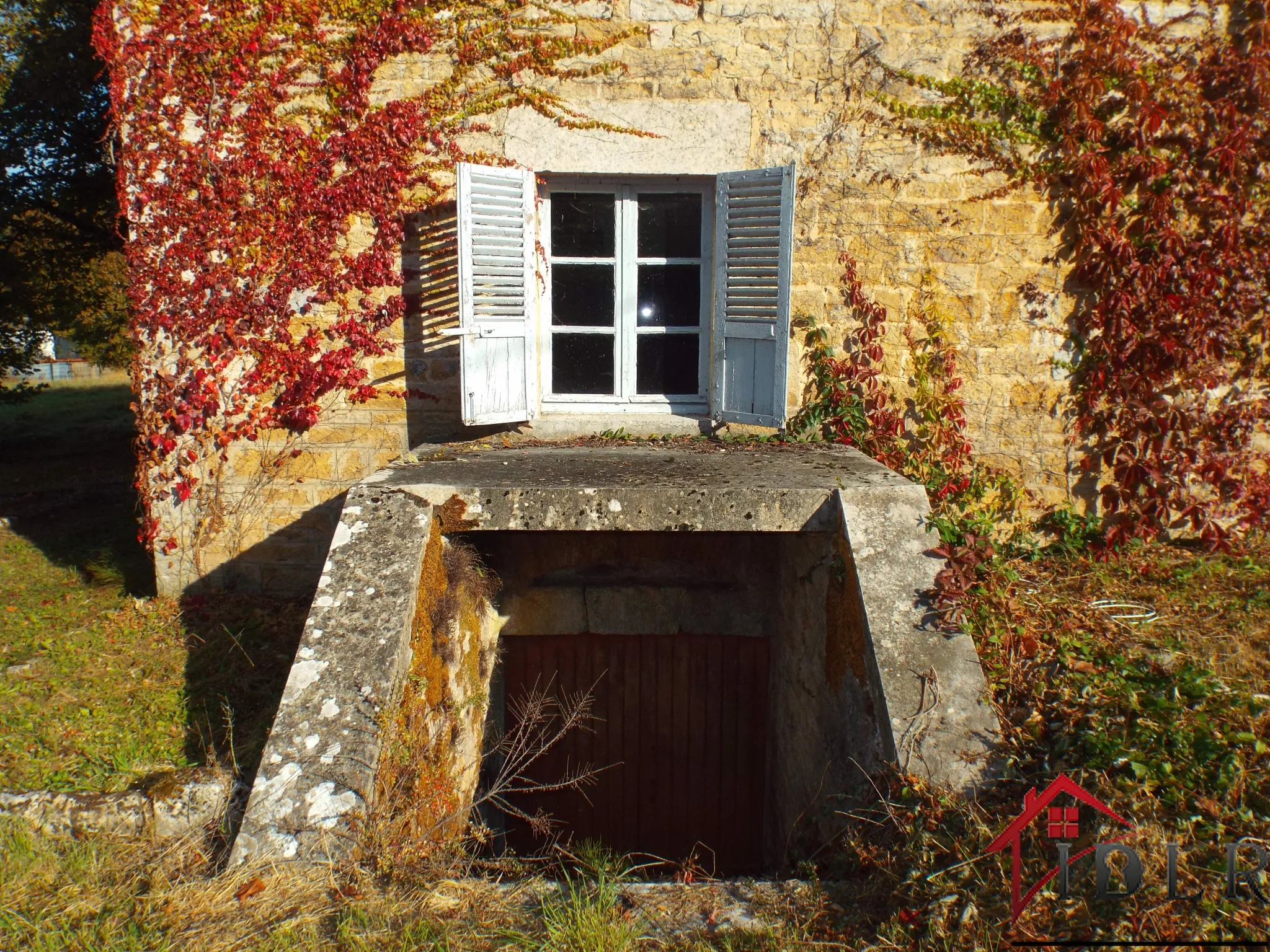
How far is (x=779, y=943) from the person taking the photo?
237cm

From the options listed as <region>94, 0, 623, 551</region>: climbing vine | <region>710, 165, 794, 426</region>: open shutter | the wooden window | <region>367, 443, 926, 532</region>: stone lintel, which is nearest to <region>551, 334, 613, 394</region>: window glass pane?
the wooden window

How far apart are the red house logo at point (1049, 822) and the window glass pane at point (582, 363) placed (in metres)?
3.32

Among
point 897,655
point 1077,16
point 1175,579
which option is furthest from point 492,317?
point 1175,579

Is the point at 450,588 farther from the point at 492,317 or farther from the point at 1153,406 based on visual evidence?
the point at 1153,406

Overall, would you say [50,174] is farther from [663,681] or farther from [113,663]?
[663,681]

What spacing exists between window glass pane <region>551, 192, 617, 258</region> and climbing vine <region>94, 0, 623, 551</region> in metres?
0.44

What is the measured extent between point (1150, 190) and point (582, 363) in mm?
3323

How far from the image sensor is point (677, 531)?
377 centimetres

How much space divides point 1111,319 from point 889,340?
1.24 m

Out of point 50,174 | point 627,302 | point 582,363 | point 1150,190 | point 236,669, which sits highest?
point 50,174

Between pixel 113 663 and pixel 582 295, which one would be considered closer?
pixel 113 663

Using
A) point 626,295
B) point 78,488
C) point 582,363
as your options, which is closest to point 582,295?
point 626,295

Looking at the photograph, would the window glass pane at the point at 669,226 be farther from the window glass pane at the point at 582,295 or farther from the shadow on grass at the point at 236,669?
the shadow on grass at the point at 236,669

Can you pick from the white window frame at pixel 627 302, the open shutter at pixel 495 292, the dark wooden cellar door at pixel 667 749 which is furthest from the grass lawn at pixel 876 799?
the white window frame at pixel 627 302
